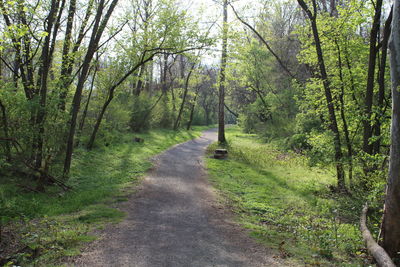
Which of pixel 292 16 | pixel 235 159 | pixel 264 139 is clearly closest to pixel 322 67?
pixel 235 159

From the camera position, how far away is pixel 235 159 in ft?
51.5

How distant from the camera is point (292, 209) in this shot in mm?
8539

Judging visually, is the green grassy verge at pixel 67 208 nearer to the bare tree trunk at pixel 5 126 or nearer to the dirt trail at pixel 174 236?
the dirt trail at pixel 174 236

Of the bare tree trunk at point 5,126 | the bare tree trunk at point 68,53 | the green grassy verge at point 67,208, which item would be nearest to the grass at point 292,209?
the green grassy verge at point 67,208

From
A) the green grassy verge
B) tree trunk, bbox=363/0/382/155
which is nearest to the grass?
tree trunk, bbox=363/0/382/155

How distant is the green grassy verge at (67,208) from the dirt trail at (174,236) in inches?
17.2

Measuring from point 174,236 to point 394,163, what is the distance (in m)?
4.26

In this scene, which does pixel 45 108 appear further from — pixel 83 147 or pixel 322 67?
pixel 322 67

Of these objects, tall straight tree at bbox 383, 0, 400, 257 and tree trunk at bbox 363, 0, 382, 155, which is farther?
tree trunk at bbox 363, 0, 382, 155

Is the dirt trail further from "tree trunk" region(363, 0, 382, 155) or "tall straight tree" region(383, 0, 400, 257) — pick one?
"tree trunk" region(363, 0, 382, 155)

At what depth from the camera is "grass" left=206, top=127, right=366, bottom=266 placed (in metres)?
5.45

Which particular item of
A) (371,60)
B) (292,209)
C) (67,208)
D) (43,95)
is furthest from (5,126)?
(371,60)

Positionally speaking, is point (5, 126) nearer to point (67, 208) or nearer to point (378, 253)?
point (67, 208)

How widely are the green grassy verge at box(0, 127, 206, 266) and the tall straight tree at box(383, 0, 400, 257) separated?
5.44 metres
